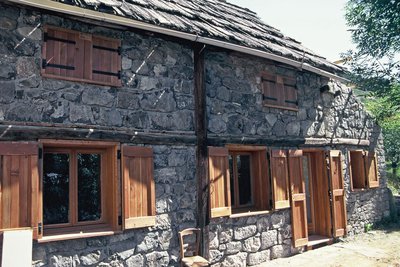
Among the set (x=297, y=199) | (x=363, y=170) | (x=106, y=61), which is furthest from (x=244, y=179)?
(x=363, y=170)

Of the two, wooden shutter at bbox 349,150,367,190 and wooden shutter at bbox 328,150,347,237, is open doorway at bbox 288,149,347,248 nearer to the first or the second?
wooden shutter at bbox 328,150,347,237

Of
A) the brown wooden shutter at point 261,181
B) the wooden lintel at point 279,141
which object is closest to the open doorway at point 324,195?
the wooden lintel at point 279,141

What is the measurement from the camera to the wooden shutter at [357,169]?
29.0ft

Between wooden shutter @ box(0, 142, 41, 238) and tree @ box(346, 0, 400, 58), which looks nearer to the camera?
wooden shutter @ box(0, 142, 41, 238)

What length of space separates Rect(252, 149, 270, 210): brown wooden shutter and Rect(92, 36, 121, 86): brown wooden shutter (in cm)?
303

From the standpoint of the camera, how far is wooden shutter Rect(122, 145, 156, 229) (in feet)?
15.1

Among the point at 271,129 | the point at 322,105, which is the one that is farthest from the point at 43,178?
the point at 322,105

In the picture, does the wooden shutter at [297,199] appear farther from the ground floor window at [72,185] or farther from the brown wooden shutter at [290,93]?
the ground floor window at [72,185]

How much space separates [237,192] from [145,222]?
2.14 m

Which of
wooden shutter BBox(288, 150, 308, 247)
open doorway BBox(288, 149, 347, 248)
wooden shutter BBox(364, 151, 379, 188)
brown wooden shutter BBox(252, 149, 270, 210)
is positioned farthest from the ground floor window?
wooden shutter BBox(364, 151, 379, 188)

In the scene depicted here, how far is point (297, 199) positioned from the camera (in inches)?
265

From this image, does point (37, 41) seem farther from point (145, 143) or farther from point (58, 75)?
point (145, 143)

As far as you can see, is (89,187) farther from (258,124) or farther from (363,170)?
(363,170)

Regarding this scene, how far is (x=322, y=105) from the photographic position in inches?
305
